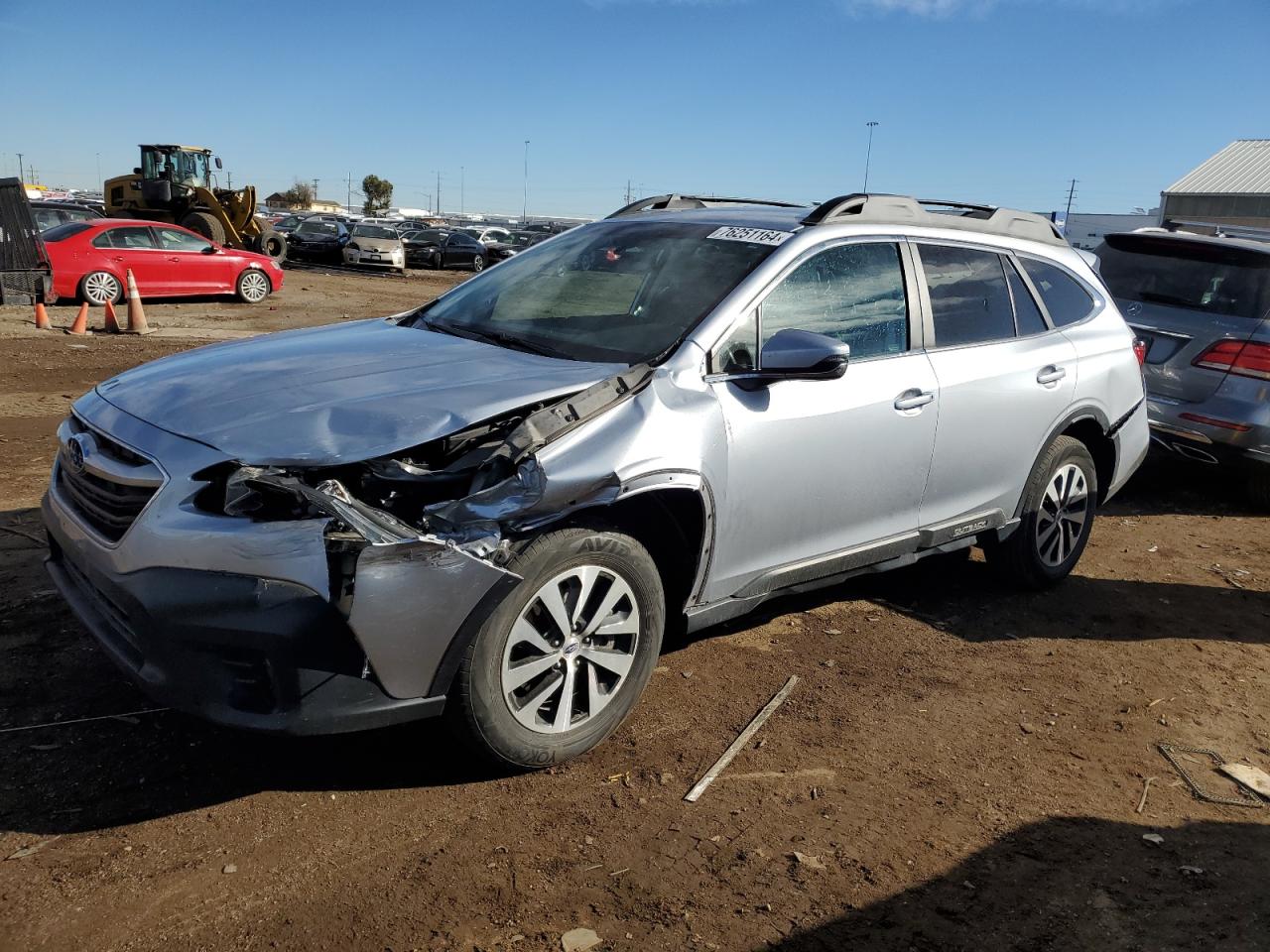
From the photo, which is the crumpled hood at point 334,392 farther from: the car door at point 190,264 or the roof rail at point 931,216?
the car door at point 190,264

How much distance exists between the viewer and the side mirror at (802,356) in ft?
12.2

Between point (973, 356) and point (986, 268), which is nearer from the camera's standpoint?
point (973, 356)

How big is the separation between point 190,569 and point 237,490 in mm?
251

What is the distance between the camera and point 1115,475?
18.9ft

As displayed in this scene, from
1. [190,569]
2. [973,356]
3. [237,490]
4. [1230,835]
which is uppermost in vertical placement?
[973,356]

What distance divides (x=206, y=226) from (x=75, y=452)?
2149 cm

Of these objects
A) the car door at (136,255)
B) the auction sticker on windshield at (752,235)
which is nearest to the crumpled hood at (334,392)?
the auction sticker on windshield at (752,235)

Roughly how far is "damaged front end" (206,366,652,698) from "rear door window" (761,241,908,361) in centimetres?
124

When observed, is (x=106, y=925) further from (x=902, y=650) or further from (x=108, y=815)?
(x=902, y=650)

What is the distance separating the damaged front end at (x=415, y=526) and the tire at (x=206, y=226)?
21.7 metres

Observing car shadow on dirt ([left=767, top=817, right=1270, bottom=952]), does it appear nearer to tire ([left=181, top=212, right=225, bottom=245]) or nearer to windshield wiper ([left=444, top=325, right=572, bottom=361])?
windshield wiper ([left=444, top=325, right=572, bottom=361])

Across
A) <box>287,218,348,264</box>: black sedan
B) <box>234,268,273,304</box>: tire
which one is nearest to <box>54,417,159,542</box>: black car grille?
<box>234,268,273,304</box>: tire

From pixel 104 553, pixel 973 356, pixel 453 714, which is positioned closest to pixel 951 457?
pixel 973 356

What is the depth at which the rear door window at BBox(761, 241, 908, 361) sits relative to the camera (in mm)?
4059
